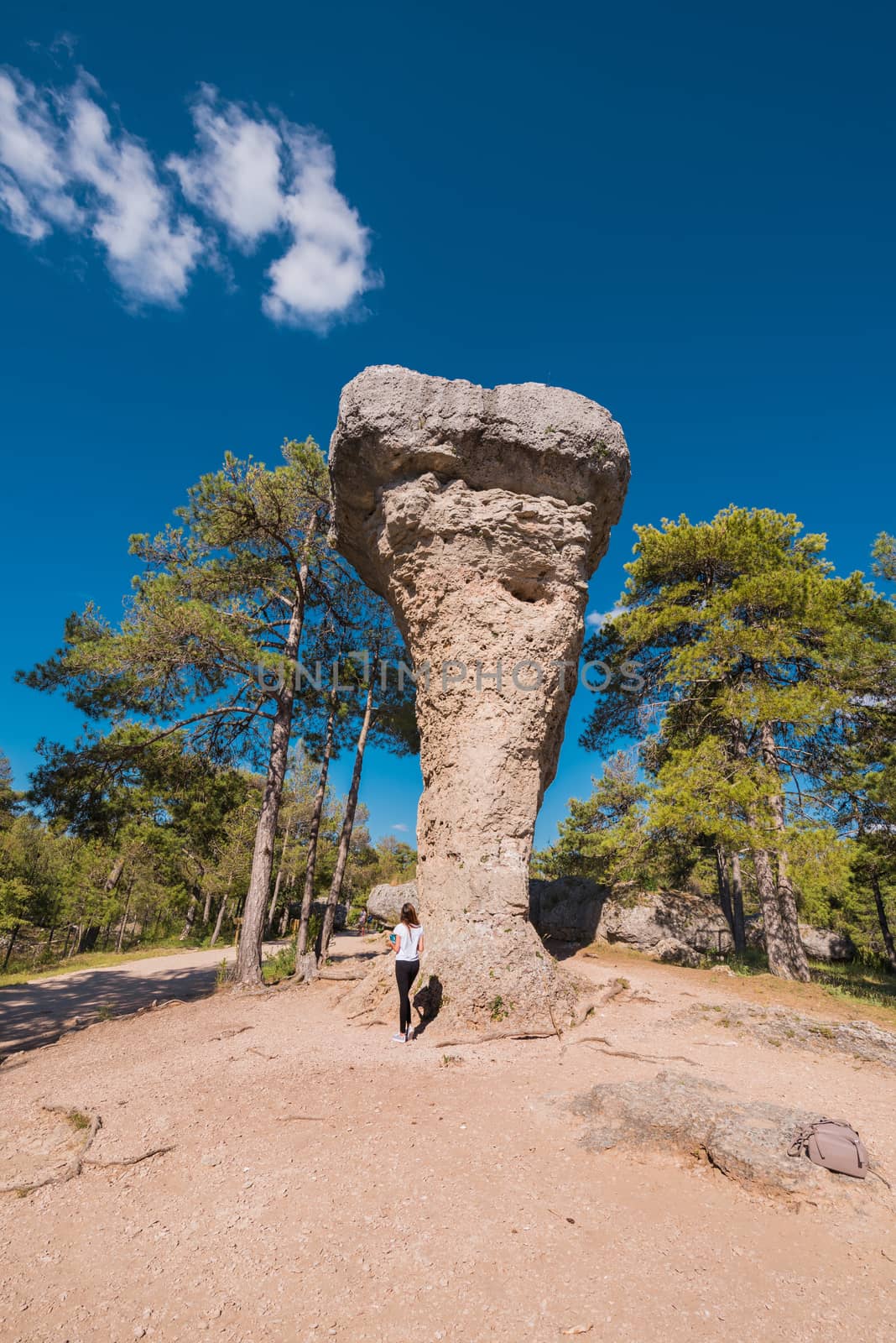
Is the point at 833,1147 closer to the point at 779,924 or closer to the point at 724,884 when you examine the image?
the point at 779,924

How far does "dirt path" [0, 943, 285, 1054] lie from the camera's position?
29.5 feet

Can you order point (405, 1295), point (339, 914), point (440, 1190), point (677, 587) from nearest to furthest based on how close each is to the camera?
point (405, 1295) < point (440, 1190) < point (677, 587) < point (339, 914)

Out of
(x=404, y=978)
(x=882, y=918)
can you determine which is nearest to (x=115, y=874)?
(x=404, y=978)

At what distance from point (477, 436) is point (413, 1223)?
10.1m

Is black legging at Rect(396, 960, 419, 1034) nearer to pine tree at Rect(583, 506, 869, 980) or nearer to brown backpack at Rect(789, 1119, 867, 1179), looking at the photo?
brown backpack at Rect(789, 1119, 867, 1179)

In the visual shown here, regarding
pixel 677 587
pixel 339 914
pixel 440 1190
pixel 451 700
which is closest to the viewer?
pixel 440 1190

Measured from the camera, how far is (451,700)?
384 inches

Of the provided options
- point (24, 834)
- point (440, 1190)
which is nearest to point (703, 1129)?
point (440, 1190)

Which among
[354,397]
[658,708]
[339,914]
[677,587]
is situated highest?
[354,397]

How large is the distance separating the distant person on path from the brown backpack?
403cm

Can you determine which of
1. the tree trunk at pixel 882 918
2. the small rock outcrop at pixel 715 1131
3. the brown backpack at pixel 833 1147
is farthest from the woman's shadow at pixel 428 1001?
the tree trunk at pixel 882 918

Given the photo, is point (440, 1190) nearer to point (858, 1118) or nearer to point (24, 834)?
point (858, 1118)

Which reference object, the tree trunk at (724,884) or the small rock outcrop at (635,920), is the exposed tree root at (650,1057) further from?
the tree trunk at (724,884)

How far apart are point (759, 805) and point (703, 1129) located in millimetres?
7599
